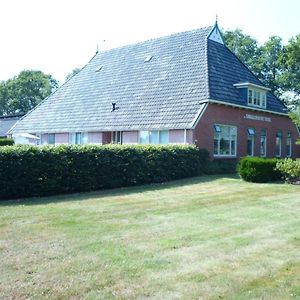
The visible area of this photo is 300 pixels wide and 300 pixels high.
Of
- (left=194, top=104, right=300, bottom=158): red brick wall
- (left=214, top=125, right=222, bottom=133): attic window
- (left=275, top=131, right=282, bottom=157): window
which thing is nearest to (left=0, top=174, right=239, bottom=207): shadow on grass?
(left=194, top=104, right=300, bottom=158): red brick wall

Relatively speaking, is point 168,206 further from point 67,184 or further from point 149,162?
point 149,162

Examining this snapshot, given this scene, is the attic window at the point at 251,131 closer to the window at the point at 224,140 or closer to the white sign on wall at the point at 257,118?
the white sign on wall at the point at 257,118

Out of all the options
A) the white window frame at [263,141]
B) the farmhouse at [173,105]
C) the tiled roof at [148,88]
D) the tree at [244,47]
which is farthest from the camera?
the tree at [244,47]

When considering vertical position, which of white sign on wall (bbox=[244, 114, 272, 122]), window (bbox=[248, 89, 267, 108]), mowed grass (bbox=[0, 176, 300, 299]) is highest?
window (bbox=[248, 89, 267, 108])

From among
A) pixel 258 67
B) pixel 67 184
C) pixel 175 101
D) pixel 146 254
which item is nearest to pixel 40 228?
pixel 146 254

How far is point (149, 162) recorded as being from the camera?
63.1 feet

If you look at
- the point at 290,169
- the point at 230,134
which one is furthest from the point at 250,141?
the point at 290,169

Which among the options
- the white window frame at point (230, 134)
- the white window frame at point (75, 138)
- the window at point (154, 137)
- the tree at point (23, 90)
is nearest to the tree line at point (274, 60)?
A: the white window frame at point (230, 134)

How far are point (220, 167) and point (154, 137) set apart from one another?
439cm

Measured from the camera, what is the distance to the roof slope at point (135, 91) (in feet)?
85.1

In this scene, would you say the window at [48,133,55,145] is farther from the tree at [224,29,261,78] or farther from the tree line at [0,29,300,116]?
the tree at [224,29,261,78]

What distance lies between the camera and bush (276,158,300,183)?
1892cm

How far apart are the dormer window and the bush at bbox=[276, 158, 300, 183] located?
9.52m

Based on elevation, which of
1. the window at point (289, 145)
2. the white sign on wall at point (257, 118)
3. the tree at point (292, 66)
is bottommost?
the window at point (289, 145)
